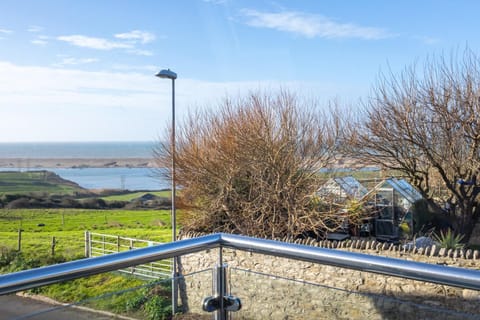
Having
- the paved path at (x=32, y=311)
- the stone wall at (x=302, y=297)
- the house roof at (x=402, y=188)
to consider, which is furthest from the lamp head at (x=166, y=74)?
the paved path at (x=32, y=311)

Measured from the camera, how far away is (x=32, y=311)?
137cm

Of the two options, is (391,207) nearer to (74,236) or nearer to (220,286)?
(220,286)

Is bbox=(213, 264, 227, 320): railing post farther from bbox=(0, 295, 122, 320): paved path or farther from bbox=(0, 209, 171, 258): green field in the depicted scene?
bbox=(0, 209, 171, 258): green field

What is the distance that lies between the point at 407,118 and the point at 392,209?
8.67 feet

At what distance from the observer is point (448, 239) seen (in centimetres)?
881

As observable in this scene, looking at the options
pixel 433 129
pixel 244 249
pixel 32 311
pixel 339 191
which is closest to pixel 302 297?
pixel 244 249

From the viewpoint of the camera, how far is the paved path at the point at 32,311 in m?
1.30

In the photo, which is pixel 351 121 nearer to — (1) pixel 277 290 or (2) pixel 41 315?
(1) pixel 277 290

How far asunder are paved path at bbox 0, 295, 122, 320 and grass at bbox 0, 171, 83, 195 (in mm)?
38262

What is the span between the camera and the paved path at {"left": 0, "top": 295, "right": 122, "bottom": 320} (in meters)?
1.30

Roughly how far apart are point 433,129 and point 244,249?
10.0 m

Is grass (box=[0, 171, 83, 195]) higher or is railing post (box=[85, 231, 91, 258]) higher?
grass (box=[0, 171, 83, 195])

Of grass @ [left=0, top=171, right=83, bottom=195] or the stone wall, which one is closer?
the stone wall

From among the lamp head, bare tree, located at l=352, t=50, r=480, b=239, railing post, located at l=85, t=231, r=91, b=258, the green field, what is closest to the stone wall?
the lamp head
